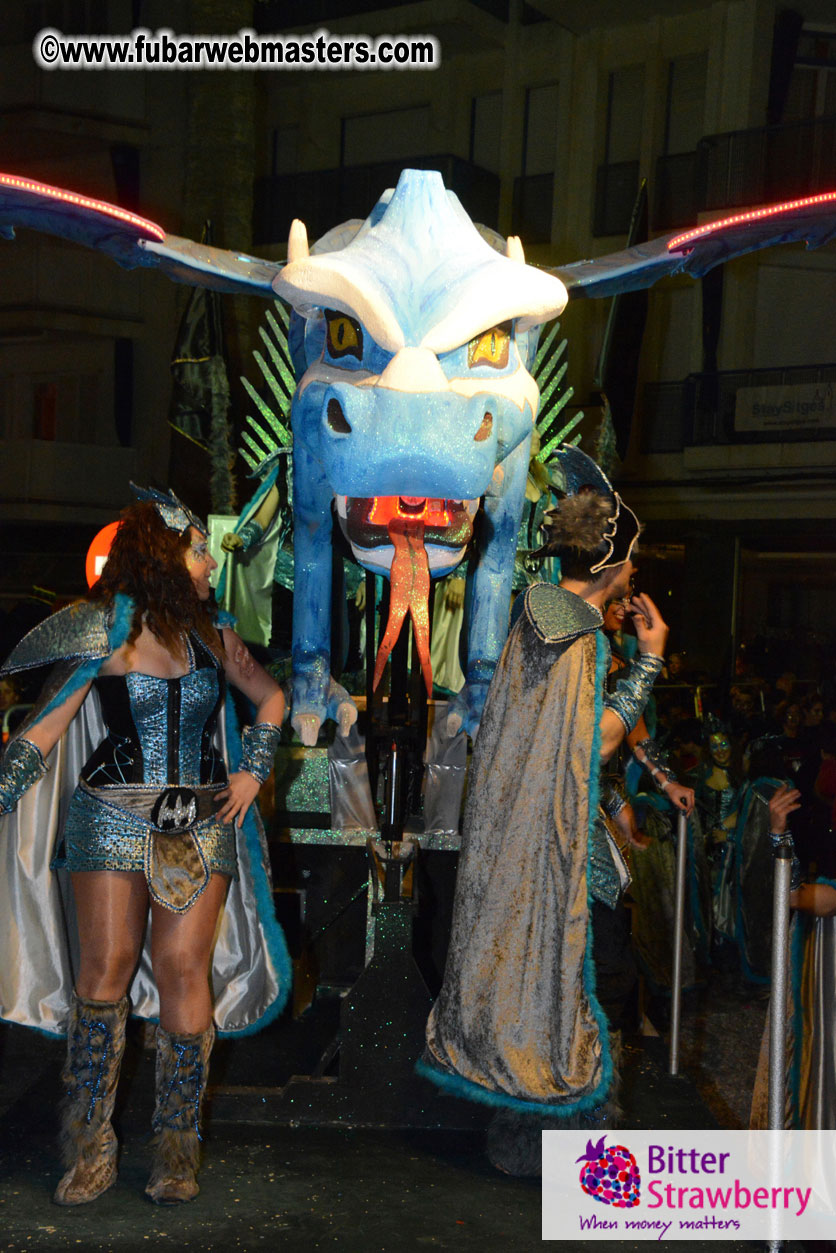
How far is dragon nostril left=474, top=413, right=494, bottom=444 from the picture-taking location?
3510 mm

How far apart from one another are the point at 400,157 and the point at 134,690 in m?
10.5

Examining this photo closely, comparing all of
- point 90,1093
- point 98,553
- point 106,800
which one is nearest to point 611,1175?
point 90,1093

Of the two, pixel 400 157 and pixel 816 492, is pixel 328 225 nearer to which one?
pixel 400 157

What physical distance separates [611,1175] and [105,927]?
1.31 metres

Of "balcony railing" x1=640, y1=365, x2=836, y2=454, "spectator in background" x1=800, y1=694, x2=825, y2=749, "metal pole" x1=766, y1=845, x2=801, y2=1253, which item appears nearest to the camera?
"metal pole" x1=766, y1=845, x2=801, y2=1253

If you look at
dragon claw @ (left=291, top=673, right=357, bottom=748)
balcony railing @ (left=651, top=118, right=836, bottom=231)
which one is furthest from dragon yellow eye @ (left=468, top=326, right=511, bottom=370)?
balcony railing @ (left=651, top=118, right=836, bottom=231)

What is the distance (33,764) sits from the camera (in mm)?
3053

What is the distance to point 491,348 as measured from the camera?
12.1 feet

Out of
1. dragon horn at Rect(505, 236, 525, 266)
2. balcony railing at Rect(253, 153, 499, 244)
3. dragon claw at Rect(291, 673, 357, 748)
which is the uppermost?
balcony railing at Rect(253, 153, 499, 244)

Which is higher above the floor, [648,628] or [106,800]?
[648,628]

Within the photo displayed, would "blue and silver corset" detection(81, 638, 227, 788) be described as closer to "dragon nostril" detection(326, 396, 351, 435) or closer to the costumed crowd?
the costumed crowd

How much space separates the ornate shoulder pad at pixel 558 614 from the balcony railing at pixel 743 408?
9.44 metres

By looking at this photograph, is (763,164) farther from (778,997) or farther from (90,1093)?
(90,1093)

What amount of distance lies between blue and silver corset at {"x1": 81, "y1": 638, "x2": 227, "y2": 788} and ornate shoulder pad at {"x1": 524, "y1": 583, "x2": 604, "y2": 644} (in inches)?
32.4
